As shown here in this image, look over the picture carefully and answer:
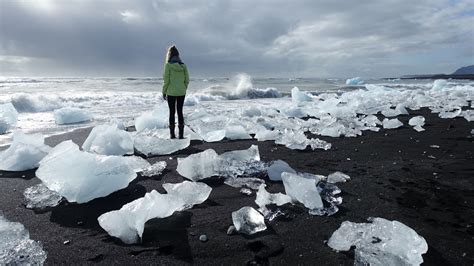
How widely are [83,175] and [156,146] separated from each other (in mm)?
2006

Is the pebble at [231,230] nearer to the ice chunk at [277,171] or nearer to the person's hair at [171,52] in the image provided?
the ice chunk at [277,171]

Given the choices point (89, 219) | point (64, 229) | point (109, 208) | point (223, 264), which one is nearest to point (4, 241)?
point (64, 229)

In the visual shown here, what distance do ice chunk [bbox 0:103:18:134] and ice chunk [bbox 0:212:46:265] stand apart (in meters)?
6.21

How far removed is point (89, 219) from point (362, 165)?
336 cm

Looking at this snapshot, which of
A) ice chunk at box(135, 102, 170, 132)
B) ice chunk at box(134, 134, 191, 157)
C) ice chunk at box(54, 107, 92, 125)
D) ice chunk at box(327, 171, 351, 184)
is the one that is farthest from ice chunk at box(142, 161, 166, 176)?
ice chunk at box(54, 107, 92, 125)

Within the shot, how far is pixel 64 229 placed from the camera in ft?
8.73

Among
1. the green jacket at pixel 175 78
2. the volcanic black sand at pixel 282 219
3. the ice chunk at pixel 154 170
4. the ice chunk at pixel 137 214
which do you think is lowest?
the volcanic black sand at pixel 282 219

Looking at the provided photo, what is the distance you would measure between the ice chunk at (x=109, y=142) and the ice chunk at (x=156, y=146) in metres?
0.15

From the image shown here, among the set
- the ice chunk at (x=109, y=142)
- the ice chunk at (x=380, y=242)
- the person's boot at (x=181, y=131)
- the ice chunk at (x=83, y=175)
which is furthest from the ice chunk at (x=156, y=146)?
the ice chunk at (x=380, y=242)

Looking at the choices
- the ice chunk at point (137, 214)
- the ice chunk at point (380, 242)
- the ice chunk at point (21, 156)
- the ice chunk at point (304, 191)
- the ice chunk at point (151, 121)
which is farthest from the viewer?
the ice chunk at point (151, 121)

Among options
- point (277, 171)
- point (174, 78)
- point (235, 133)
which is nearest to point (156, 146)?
point (174, 78)

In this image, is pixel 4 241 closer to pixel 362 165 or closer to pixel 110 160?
pixel 110 160

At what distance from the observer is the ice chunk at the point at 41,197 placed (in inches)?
123

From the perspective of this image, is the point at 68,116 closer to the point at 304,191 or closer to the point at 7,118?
the point at 7,118
